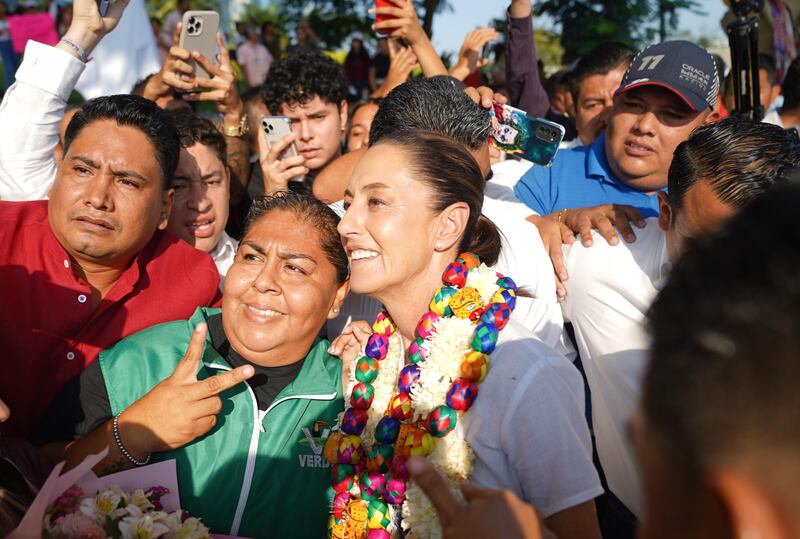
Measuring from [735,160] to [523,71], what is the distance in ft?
9.35

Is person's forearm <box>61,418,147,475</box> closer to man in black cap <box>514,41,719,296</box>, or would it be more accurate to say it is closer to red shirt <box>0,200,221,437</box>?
red shirt <box>0,200,221,437</box>

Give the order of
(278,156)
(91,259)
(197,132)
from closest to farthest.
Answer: (91,259)
(197,132)
(278,156)

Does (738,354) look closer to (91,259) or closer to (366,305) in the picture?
(366,305)

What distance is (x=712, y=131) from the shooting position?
259 centimetres

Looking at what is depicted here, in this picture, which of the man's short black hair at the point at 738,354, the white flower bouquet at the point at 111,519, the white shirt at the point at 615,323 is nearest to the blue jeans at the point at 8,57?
the white flower bouquet at the point at 111,519

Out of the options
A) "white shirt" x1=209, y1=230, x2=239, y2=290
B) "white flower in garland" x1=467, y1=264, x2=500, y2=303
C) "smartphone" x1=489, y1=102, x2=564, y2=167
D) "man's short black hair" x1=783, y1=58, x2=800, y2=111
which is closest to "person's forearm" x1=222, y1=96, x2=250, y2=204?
"white shirt" x1=209, y1=230, x2=239, y2=290

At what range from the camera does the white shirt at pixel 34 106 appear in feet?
11.0

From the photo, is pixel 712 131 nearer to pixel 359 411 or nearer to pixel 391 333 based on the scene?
pixel 391 333

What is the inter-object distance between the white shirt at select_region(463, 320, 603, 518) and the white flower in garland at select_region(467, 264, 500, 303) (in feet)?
0.80

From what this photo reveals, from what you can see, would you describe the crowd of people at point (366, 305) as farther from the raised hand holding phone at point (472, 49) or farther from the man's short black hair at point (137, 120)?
the raised hand holding phone at point (472, 49)

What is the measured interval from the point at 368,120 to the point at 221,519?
3215 mm

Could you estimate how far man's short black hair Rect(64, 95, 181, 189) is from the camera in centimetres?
323

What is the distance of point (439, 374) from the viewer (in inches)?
93.5

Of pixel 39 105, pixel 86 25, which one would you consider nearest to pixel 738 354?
pixel 39 105
